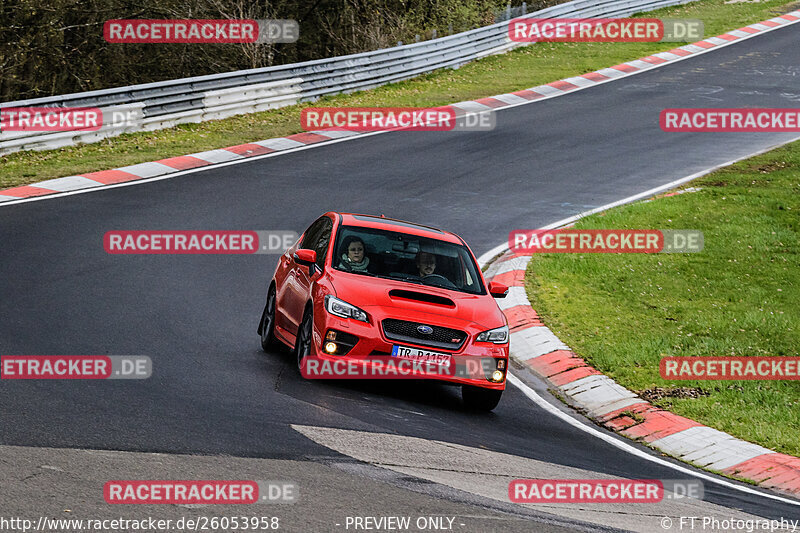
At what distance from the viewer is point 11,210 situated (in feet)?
52.4

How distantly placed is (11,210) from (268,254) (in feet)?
13.2

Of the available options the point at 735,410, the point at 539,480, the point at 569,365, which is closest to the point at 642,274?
the point at 569,365

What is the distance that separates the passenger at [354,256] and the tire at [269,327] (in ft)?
3.73

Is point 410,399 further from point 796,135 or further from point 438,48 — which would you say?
point 438,48

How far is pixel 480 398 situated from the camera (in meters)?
9.99
